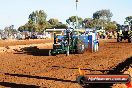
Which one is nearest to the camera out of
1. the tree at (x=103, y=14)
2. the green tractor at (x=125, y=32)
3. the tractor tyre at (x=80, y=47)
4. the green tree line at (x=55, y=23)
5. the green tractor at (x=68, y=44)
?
the green tractor at (x=68, y=44)

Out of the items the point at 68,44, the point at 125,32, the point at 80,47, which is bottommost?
the point at 80,47

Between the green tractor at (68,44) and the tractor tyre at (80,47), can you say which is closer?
the green tractor at (68,44)

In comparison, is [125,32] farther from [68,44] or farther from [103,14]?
[103,14]

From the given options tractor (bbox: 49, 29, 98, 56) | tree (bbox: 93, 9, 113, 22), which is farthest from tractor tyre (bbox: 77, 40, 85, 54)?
tree (bbox: 93, 9, 113, 22)

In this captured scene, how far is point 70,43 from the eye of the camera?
23.2 meters

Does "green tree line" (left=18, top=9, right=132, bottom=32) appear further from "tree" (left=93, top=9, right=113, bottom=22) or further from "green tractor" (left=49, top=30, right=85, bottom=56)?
"green tractor" (left=49, top=30, right=85, bottom=56)

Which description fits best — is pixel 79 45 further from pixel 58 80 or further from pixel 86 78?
A: pixel 86 78

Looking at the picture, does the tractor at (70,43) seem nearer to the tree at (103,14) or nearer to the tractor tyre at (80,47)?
the tractor tyre at (80,47)

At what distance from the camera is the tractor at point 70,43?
75.1 ft

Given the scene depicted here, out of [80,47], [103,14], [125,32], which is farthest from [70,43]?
[103,14]

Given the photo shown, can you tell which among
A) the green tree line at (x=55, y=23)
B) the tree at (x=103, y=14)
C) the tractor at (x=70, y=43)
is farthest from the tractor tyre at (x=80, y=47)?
the tree at (x=103, y=14)

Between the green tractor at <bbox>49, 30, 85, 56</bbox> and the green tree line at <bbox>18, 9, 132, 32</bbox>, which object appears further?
the green tree line at <bbox>18, 9, 132, 32</bbox>

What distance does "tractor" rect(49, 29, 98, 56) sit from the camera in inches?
901

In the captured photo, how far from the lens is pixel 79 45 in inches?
914
